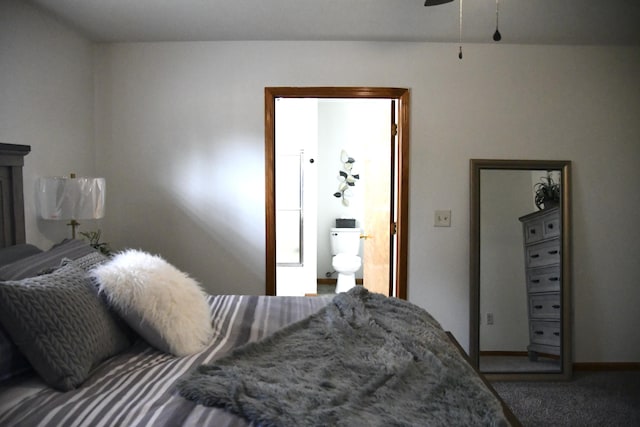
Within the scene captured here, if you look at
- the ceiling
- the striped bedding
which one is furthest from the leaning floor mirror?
the striped bedding

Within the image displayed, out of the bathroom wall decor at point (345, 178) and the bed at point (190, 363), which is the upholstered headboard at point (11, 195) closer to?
the bed at point (190, 363)

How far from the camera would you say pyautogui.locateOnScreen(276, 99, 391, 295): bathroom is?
4730 millimetres

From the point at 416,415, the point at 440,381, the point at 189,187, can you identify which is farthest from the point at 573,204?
the point at 189,187

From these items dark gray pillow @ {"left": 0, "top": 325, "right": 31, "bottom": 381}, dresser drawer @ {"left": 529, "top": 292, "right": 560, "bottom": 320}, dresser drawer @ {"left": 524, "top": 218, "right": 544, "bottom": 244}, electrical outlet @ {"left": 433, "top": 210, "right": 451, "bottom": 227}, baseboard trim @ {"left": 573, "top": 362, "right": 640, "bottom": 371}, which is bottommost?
baseboard trim @ {"left": 573, "top": 362, "right": 640, "bottom": 371}

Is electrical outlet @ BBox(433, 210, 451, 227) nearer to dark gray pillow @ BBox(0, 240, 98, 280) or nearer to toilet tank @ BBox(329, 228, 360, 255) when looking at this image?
dark gray pillow @ BBox(0, 240, 98, 280)

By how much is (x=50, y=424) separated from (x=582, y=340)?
342 centimetres

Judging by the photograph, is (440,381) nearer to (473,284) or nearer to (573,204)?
(473,284)

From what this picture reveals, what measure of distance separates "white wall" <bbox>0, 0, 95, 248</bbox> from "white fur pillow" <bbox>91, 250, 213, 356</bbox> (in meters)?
1.26

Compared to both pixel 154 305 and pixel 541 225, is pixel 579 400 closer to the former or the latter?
pixel 541 225

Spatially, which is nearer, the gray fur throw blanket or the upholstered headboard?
the gray fur throw blanket

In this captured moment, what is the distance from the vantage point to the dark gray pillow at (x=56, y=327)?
1.17m

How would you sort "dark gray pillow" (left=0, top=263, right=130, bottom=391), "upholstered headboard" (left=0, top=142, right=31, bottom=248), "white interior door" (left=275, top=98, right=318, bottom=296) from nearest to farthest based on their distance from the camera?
"dark gray pillow" (left=0, top=263, right=130, bottom=391) < "upholstered headboard" (left=0, top=142, right=31, bottom=248) < "white interior door" (left=275, top=98, right=318, bottom=296)

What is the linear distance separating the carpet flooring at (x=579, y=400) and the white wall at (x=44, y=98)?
317cm

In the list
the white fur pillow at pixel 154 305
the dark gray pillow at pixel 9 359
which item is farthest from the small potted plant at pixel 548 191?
the dark gray pillow at pixel 9 359
